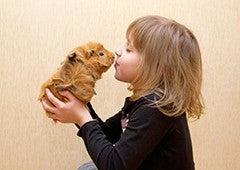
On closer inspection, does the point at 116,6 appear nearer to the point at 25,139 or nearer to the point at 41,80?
the point at 41,80

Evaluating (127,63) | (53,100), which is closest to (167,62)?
(127,63)

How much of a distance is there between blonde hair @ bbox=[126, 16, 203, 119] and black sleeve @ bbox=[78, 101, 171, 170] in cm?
7

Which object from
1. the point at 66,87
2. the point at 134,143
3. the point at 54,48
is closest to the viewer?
the point at 134,143

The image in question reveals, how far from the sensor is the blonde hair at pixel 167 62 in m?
0.89

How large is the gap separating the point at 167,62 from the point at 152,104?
137 millimetres

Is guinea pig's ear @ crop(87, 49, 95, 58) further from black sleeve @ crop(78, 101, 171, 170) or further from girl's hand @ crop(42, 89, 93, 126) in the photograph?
black sleeve @ crop(78, 101, 171, 170)

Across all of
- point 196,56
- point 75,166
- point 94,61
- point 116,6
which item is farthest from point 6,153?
point 196,56

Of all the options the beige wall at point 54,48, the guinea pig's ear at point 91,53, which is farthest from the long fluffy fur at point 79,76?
the beige wall at point 54,48

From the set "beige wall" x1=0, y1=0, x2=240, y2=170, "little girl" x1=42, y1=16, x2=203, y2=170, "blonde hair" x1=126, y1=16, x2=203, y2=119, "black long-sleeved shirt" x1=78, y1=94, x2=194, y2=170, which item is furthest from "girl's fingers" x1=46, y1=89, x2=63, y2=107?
"beige wall" x1=0, y1=0, x2=240, y2=170

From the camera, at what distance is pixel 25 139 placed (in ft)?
4.29

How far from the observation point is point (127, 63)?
942 mm

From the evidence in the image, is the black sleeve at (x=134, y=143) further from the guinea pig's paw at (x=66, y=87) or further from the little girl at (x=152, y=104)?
the guinea pig's paw at (x=66, y=87)

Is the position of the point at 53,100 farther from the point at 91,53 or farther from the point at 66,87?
the point at 91,53

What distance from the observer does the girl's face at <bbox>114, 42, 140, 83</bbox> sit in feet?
3.07
